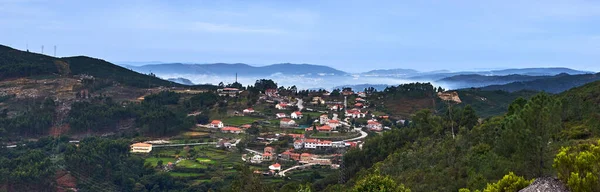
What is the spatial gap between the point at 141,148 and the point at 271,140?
10.6 m

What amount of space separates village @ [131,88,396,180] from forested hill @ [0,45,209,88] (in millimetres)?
28132

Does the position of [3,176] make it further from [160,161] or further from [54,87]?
[54,87]

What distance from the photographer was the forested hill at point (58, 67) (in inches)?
2736

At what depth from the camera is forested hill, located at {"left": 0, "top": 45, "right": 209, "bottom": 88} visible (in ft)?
228

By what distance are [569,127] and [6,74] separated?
232ft

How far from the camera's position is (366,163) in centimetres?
2716

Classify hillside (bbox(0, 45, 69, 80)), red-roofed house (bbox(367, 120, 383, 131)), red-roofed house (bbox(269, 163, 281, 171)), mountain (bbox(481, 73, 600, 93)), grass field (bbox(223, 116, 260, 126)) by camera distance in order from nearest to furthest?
1. red-roofed house (bbox(269, 163, 281, 171))
2. red-roofed house (bbox(367, 120, 383, 131))
3. grass field (bbox(223, 116, 260, 126))
4. hillside (bbox(0, 45, 69, 80))
5. mountain (bbox(481, 73, 600, 93))

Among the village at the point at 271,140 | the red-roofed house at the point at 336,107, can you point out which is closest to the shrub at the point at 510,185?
the village at the point at 271,140

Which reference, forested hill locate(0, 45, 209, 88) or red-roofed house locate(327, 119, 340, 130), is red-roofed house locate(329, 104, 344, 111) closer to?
red-roofed house locate(327, 119, 340, 130)

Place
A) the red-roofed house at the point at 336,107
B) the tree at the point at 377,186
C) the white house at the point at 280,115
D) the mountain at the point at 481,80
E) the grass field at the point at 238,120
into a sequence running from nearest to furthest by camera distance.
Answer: the tree at the point at 377,186 → the grass field at the point at 238,120 → the white house at the point at 280,115 → the red-roofed house at the point at 336,107 → the mountain at the point at 481,80

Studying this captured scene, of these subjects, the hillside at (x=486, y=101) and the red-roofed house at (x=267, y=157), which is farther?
the hillside at (x=486, y=101)

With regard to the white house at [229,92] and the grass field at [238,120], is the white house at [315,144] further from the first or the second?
the white house at [229,92]

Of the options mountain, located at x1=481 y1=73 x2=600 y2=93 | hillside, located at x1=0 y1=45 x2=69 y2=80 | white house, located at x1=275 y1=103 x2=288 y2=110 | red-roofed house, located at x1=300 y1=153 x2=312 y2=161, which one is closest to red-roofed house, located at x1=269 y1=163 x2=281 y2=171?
red-roofed house, located at x1=300 y1=153 x2=312 y2=161

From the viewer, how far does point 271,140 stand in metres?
41.9
